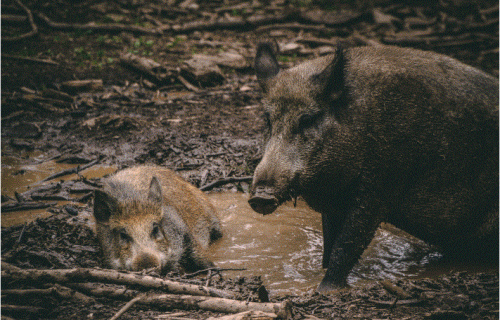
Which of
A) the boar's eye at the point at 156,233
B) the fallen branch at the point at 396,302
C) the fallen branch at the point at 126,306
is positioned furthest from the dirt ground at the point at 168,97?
the boar's eye at the point at 156,233

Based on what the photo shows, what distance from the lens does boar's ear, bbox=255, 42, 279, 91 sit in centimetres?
460

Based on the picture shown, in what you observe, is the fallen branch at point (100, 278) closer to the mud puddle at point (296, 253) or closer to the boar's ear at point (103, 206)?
the mud puddle at point (296, 253)

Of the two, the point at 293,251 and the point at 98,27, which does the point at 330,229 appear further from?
the point at 98,27

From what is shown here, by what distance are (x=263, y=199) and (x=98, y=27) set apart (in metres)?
12.5

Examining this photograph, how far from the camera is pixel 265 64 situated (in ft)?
15.3

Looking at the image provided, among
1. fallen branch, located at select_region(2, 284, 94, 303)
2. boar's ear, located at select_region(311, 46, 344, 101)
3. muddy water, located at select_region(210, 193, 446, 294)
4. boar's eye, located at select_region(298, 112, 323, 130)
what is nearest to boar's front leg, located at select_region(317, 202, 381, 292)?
muddy water, located at select_region(210, 193, 446, 294)

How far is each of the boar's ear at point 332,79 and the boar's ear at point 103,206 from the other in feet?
7.89

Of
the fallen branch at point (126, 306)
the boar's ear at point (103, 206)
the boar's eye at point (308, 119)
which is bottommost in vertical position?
the boar's ear at point (103, 206)

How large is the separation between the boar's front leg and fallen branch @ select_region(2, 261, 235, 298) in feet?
4.27

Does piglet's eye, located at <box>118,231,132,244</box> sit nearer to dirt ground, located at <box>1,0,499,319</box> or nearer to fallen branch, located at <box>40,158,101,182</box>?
dirt ground, located at <box>1,0,499,319</box>

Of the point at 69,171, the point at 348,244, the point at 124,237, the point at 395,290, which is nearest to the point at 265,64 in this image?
the point at 348,244

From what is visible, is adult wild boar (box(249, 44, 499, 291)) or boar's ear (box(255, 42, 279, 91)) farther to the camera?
boar's ear (box(255, 42, 279, 91))

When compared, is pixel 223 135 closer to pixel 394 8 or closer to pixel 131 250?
pixel 131 250

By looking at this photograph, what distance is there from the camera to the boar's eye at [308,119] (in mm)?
4089
